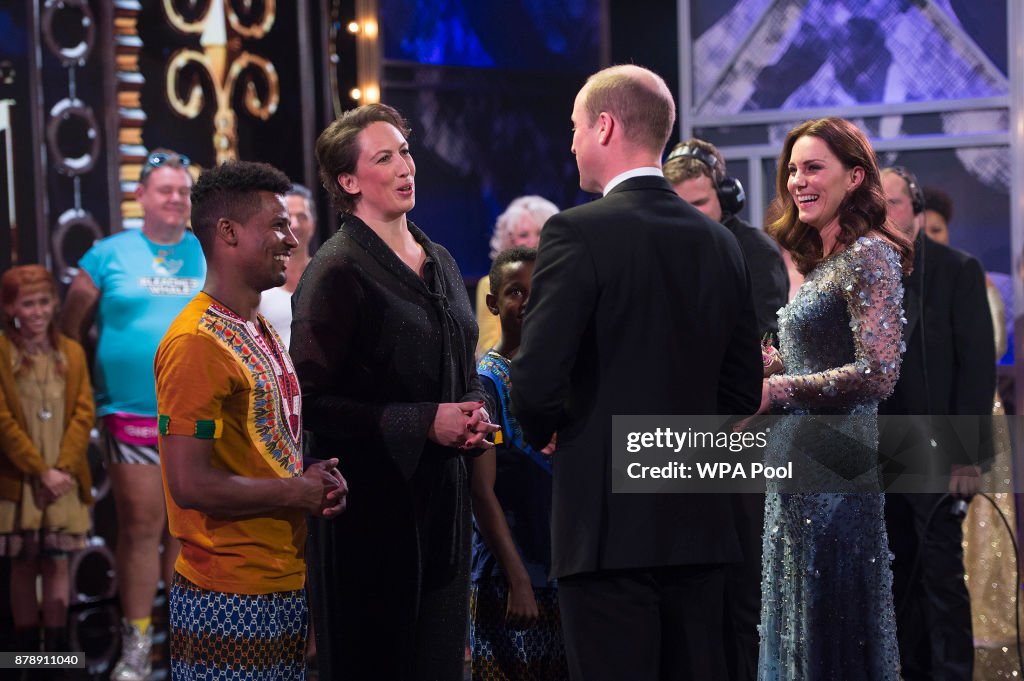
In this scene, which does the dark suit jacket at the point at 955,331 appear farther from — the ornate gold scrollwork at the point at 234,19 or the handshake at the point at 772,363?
the ornate gold scrollwork at the point at 234,19

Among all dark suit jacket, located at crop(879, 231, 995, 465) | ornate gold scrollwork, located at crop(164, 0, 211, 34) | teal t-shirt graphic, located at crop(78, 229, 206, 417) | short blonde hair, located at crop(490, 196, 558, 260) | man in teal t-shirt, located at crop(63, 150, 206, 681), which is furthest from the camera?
ornate gold scrollwork, located at crop(164, 0, 211, 34)

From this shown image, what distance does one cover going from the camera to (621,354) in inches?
92.1

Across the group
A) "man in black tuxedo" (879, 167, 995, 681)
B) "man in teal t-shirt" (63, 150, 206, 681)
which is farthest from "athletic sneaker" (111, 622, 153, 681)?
"man in black tuxedo" (879, 167, 995, 681)

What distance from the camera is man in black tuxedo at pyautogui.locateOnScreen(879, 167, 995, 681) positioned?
4168 mm

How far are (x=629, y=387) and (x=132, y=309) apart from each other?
3.17 meters

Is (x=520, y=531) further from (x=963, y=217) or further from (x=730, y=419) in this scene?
(x=963, y=217)

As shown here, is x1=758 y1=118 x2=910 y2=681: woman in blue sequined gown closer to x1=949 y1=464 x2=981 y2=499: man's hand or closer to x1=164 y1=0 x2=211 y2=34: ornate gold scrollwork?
x1=949 y1=464 x2=981 y2=499: man's hand

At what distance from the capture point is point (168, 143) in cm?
602

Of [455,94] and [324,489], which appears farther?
[455,94]

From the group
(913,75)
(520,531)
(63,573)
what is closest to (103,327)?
(63,573)

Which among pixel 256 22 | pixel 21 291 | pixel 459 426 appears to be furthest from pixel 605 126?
pixel 256 22

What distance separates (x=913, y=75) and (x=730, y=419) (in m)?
4.73

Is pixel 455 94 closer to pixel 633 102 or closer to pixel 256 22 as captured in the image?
pixel 256 22

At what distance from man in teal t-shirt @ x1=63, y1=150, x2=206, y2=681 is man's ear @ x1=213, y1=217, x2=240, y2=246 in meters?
2.40
